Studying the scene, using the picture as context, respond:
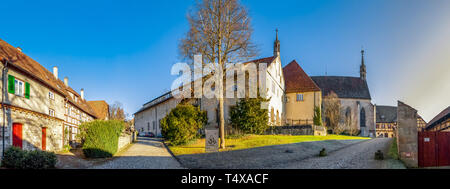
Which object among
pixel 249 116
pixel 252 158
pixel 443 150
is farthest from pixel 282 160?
pixel 249 116

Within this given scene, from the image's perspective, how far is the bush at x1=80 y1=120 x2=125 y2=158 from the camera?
16.9 m

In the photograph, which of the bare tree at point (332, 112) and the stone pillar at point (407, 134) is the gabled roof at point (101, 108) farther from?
the stone pillar at point (407, 134)

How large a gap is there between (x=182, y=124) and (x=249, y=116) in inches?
197

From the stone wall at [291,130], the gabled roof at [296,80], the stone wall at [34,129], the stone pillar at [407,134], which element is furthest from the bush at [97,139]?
the gabled roof at [296,80]

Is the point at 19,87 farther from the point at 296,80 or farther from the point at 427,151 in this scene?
the point at 296,80

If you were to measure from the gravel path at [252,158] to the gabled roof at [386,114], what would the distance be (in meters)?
53.8

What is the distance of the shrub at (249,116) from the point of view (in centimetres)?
2167

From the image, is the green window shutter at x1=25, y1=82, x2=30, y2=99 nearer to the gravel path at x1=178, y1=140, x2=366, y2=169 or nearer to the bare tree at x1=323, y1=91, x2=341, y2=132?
the gravel path at x1=178, y1=140, x2=366, y2=169

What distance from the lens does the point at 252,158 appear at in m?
14.6

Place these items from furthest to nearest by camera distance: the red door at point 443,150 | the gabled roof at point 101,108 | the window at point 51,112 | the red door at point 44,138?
the gabled roof at point 101,108, the window at point 51,112, the red door at point 44,138, the red door at point 443,150

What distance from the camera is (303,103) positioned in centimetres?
3841
